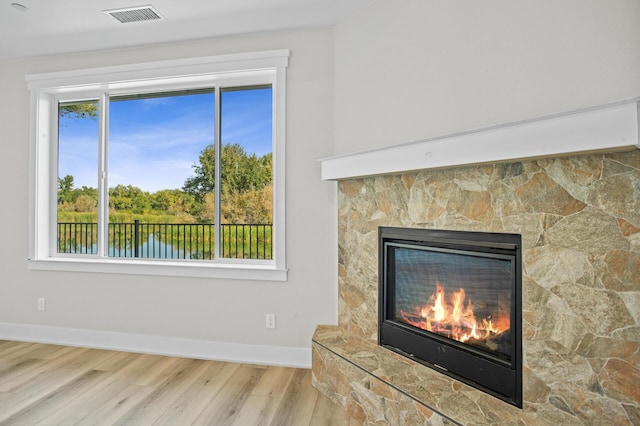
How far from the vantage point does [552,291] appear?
63.9 inches

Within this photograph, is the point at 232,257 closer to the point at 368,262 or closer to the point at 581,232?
the point at 368,262

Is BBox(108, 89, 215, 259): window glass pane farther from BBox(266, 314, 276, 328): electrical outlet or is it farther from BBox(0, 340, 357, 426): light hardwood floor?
BBox(0, 340, 357, 426): light hardwood floor

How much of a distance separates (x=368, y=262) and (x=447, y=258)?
1.89 feet

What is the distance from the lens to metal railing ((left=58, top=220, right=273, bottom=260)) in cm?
329

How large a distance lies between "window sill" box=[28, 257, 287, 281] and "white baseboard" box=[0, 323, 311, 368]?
1.76 ft

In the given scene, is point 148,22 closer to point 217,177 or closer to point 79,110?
point 217,177

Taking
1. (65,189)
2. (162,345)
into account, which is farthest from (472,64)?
(65,189)

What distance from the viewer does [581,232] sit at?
5.05 feet

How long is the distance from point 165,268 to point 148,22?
1904 millimetres

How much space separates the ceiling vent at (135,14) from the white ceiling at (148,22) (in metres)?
0.04

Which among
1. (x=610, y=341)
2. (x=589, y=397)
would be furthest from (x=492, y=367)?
(x=610, y=341)

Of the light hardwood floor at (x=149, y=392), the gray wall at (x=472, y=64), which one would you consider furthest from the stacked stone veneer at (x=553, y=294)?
the light hardwood floor at (x=149, y=392)

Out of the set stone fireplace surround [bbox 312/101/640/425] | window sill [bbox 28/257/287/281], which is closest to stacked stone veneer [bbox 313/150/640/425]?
stone fireplace surround [bbox 312/101/640/425]

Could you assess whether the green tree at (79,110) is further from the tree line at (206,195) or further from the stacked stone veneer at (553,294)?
the stacked stone veneer at (553,294)
